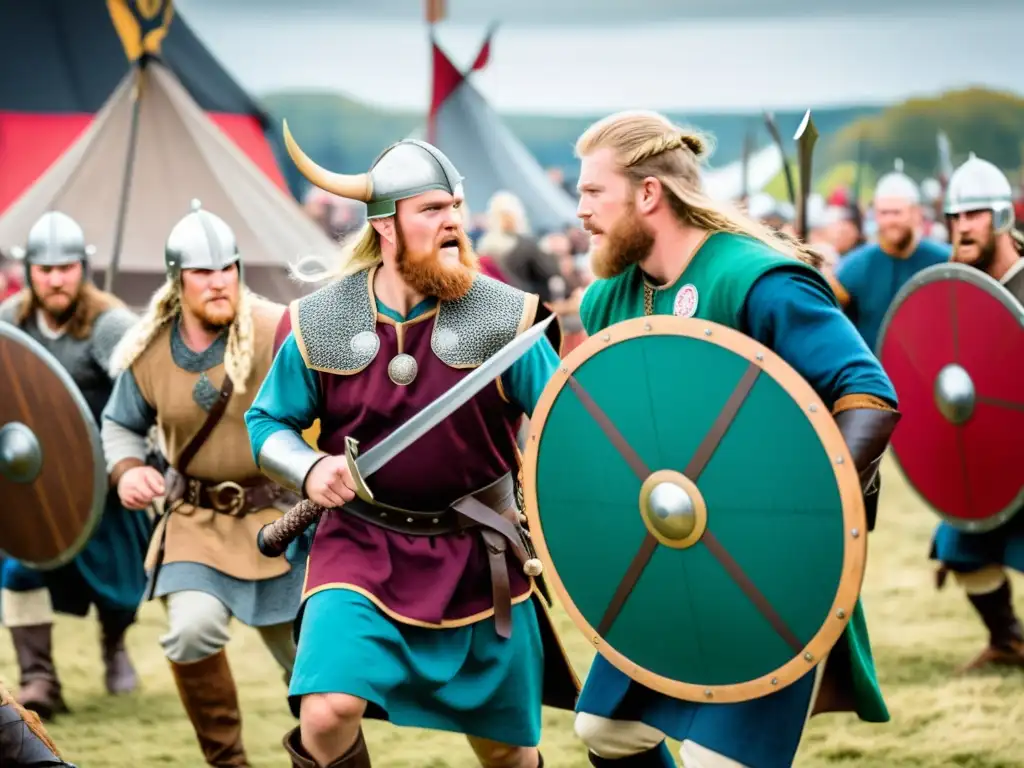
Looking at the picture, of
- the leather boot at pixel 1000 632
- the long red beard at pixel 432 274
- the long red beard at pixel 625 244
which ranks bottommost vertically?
the leather boot at pixel 1000 632

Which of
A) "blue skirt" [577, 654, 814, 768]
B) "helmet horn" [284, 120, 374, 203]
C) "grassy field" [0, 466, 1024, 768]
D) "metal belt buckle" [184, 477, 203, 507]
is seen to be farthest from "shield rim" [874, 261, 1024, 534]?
"metal belt buckle" [184, 477, 203, 507]

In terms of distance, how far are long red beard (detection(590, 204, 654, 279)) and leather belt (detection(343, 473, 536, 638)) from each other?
66 cm

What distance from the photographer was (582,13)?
121 feet

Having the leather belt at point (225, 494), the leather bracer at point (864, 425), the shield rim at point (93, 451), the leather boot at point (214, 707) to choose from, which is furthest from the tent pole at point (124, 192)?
the leather bracer at point (864, 425)

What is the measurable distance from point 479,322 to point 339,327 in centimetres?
32

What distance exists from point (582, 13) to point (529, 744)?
35.0 metres

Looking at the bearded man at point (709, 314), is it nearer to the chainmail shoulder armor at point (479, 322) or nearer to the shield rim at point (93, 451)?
the chainmail shoulder armor at point (479, 322)

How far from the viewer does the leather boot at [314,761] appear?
10.2 feet

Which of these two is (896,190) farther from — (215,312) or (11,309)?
(11,309)

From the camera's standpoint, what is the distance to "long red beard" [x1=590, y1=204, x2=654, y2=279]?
297 centimetres

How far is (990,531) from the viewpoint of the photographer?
515 cm

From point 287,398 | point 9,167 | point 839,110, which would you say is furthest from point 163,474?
point 839,110

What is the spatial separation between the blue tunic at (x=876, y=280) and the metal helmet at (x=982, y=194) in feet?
4.18

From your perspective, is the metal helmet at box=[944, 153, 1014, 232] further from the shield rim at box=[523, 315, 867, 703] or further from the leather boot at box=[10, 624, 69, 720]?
the leather boot at box=[10, 624, 69, 720]
